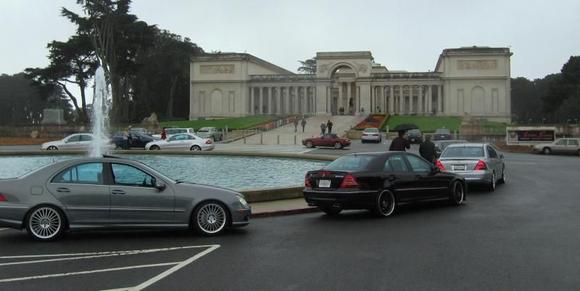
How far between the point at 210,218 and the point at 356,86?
333 ft

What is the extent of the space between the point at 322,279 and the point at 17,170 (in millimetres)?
19149

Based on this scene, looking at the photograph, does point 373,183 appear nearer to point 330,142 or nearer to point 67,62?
point 330,142

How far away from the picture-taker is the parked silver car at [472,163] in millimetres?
18906

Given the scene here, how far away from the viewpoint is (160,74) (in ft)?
360

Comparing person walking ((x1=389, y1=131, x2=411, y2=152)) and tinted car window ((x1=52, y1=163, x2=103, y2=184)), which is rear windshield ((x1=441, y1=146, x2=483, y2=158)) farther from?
tinted car window ((x1=52, y1=163, x2=103, y2=184))

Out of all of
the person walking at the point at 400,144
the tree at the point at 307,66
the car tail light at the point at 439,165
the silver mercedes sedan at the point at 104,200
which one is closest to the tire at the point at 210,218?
the silver mercedes sedan at the point at 104,200

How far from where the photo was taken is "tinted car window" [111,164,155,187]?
10.5 m

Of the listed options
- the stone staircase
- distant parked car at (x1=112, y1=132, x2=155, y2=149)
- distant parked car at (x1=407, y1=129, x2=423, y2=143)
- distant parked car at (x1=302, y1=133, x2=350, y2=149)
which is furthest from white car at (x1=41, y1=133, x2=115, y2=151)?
distant parked car at (x1=407, y1=129, x2=423, y2=143)

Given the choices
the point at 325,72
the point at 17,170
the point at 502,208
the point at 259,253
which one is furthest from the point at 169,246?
the point at 325,72

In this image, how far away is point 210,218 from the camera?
35.4 feet

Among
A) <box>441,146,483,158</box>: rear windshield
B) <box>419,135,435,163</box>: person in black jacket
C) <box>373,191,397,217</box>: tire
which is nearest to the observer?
<box>373,191,397,217</box>: tire

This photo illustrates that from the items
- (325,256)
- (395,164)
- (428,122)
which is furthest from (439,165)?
(428,122)

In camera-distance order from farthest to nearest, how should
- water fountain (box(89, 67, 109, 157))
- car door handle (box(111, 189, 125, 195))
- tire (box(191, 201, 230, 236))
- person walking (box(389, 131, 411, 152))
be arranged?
water fountain (box(89, 67, 109, 157)), person walking (box(389, 131, 411, 152)), tire (box(191, 201, 230, 236)), car door handle (box(111, 189, 125, 195))

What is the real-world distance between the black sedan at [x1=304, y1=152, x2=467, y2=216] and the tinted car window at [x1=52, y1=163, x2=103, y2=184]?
4.78 metres
